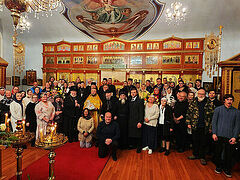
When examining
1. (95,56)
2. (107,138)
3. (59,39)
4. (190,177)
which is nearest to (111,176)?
(107,138)

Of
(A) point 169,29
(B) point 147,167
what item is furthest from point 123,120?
(A) point 169,29

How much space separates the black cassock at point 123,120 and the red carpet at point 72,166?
959 millimetres

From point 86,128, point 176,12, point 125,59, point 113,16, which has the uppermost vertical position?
point 113,16

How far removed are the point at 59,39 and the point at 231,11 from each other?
529 inches

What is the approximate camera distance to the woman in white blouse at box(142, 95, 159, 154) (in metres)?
4.59

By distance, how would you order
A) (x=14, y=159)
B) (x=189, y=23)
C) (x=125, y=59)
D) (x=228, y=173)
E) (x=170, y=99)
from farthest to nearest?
1. (x=125, y=59)
2. (x=189, y=23)
3. (x=170, y=99)
4. (x=14, y=159)
5. (x=228, y=173)

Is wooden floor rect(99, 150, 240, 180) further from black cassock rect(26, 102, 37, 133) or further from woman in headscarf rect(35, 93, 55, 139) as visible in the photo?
black cassock rect(26, 102, 37, 133)

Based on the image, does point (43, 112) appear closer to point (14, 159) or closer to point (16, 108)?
point (16, 108)

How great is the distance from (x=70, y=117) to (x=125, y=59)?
7.71m

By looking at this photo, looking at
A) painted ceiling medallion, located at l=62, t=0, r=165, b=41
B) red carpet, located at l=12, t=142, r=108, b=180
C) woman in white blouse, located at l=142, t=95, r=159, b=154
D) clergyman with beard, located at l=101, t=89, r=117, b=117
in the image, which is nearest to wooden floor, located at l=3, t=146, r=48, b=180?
red carpet, located at l=12, t=142, r=108, b=180

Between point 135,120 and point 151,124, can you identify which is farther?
point 135,120

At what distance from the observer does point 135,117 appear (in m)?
4.76

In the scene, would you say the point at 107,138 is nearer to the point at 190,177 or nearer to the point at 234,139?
the point at 190,177

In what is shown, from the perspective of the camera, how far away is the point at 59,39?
13086mm
